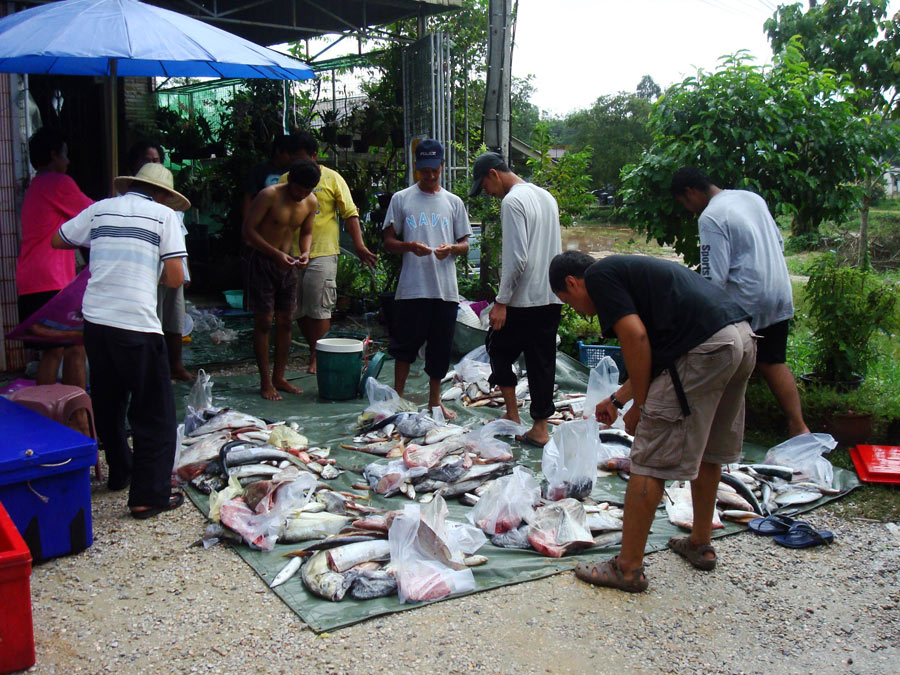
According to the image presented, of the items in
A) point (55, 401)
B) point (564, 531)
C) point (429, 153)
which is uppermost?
point (429, 153)

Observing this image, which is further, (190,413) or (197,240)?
(197,240)

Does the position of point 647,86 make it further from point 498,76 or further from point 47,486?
point 47,486

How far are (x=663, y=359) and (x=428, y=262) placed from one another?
9.32 ft

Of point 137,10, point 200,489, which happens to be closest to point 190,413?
point 200,489

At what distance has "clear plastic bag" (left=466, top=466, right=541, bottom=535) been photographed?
161 inches

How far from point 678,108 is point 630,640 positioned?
4.73 m

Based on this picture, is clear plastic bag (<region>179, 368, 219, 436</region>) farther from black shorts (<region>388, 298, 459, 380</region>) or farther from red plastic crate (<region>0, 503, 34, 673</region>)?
red plastic crate (<region>0, 503, 34, 673</region>)

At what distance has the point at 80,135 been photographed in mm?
10164

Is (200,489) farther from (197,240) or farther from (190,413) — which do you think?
(197,240)

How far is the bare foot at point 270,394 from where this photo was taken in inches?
251

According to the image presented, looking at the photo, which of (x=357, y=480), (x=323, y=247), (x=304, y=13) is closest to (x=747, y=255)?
(x=357, y=480)

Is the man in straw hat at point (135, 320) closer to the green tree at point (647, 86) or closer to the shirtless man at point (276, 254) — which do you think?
the shirtless man at point (276, 254)

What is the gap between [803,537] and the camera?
13.5 ft

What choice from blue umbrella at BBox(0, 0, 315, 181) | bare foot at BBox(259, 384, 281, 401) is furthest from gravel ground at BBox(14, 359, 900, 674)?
blue umbrella at BBox(0, 0, 315, 181)
